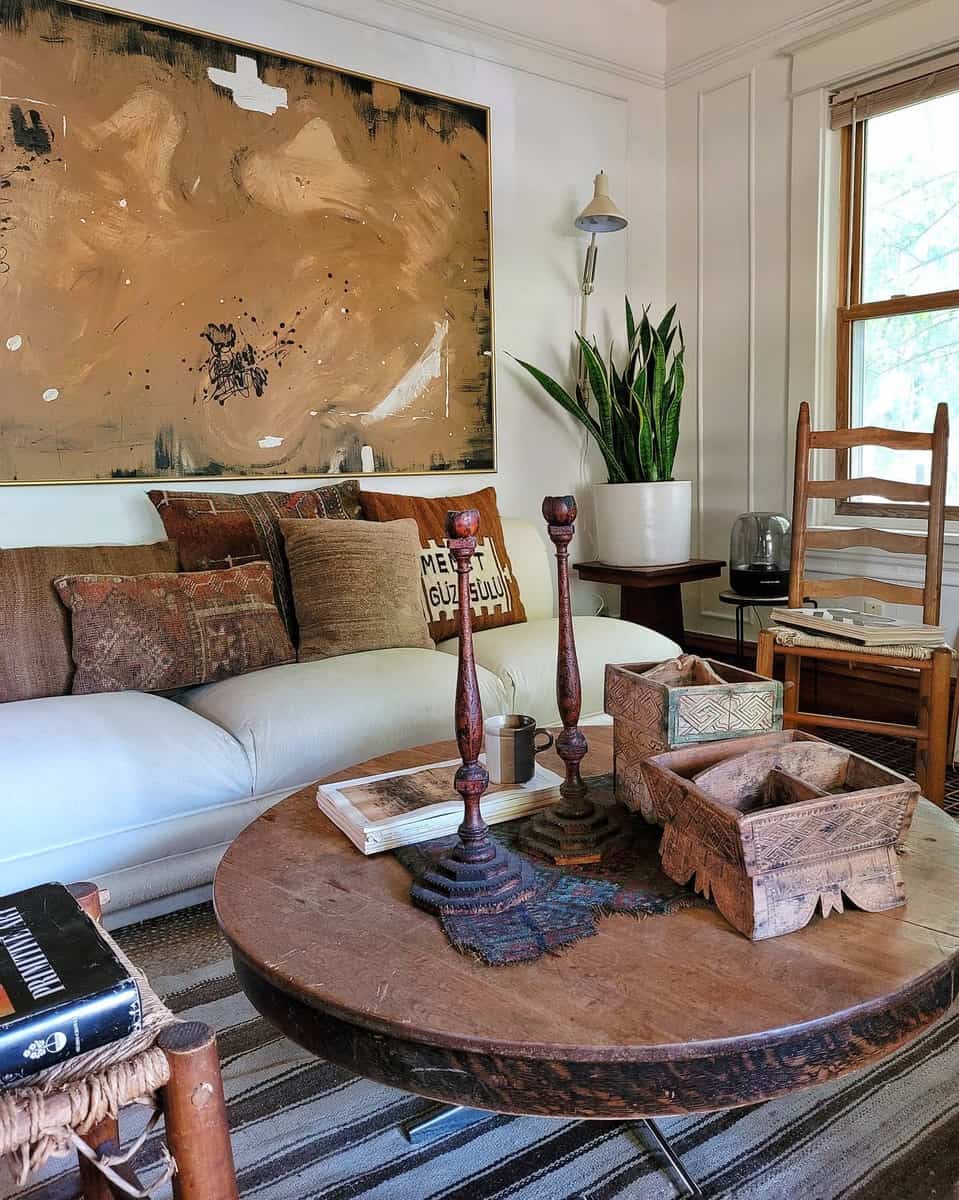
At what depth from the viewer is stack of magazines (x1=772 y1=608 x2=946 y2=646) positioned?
237 centimetres

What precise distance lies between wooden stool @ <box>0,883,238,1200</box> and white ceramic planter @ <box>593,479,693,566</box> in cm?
271

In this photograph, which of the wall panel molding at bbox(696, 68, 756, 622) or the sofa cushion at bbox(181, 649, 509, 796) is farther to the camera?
the wall panel molding at bbox(696, 68, 756, 622)

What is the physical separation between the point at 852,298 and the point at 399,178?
1.64m

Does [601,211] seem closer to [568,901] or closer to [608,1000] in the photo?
[568,901]

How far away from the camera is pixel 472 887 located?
1039 mm

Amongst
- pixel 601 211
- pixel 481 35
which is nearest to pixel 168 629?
pixel 601 211

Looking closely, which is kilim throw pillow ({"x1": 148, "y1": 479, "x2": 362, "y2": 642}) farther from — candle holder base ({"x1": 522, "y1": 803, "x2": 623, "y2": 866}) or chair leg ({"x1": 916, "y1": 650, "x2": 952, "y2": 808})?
chair leg ({"x1": 916, "y1": 650, "x2": 952, "y2": 808})

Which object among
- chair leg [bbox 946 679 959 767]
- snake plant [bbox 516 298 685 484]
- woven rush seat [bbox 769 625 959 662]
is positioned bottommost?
chair leg [bbox 946 679 959 767]

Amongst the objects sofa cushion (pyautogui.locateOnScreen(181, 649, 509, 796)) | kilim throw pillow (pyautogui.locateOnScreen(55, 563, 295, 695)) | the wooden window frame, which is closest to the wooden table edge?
sofa cushion (pyautogui.locateOnScreen(181, 649, 509, 796))

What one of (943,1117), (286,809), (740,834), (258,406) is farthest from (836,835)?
(258,406)

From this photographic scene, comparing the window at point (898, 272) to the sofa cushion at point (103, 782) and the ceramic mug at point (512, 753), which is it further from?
the sofa cushion at point (103, 782)

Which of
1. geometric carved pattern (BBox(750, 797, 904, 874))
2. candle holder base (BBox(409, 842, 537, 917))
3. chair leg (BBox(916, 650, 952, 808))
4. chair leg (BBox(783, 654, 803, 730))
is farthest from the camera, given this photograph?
chair leg (BBox(783, 654, 803, 730))

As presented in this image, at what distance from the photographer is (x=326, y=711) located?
6.66 ft

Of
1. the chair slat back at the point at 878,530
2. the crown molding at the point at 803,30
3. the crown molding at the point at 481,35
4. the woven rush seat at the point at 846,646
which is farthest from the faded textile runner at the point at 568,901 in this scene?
the crown molding at the point at 803,30
